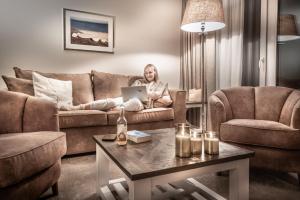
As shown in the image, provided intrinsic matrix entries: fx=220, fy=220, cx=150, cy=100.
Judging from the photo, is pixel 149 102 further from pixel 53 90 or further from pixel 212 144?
pixel 212 144

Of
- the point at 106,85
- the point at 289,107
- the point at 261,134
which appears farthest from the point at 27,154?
the point at 289,107

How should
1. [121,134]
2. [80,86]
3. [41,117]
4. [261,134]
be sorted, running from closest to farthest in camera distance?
[121,134] < [41,117] < [261,134] < [80,86]

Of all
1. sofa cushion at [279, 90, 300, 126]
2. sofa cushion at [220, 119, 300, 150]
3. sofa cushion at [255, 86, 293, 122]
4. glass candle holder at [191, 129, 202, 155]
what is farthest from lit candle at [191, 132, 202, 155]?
sofa cushion at [255, 86, 293, 122]

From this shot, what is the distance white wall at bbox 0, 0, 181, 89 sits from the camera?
9.02ft

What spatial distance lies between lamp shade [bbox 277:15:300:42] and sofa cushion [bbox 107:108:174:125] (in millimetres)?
1482

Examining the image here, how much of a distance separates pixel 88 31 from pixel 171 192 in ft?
8.29

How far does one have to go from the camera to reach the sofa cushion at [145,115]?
2.36 metres

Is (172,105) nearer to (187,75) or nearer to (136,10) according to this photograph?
(187,75)

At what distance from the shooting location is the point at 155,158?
3.50 ft

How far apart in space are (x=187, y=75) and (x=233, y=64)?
0.92 meters

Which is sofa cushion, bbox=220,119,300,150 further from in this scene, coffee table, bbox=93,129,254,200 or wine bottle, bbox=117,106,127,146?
wine bottle, bbox=117,106,127,146

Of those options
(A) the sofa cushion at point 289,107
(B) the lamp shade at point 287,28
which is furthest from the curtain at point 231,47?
(A) the sofa cushion at point 289,107

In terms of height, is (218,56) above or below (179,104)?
above

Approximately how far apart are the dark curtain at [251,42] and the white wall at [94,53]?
132 centimetres
